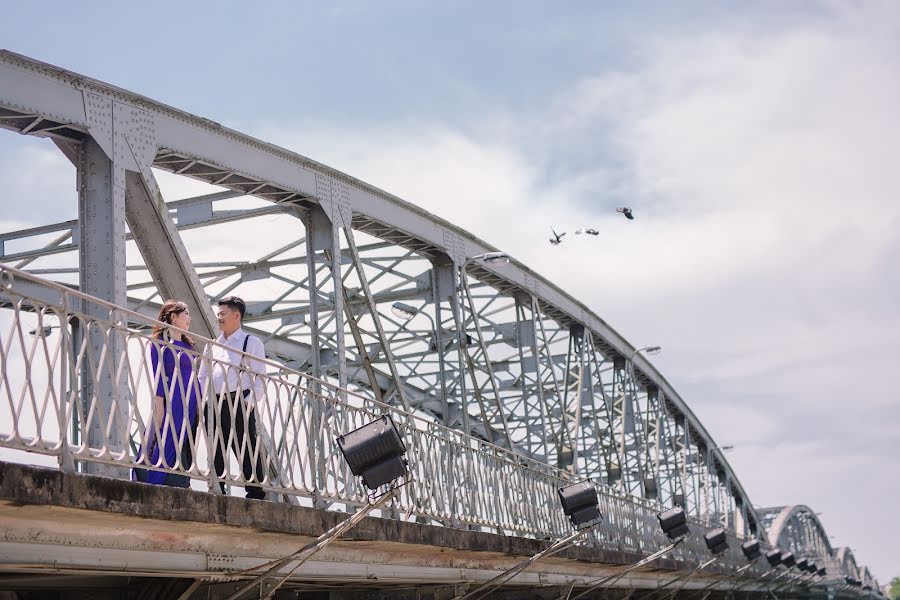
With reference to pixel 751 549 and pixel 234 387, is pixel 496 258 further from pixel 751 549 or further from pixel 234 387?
pixel 751 549

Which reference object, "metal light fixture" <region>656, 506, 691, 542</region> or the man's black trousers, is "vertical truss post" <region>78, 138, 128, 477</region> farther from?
"metal light fixture" <region>656, 506, 691, 542</region>

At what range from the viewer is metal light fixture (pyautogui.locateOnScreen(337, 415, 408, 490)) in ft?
26.4

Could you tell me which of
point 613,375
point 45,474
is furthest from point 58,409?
point 613,375

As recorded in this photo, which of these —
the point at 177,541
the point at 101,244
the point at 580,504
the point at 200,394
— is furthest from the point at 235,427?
the point at 580,504

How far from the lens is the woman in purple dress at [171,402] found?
725 cm

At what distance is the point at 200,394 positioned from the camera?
7719mm

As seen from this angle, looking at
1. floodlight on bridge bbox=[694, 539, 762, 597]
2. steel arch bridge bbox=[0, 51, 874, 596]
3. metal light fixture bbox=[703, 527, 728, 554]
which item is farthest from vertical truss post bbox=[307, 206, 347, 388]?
floodlight on bridge bbox=[694, 539, 762, 597]

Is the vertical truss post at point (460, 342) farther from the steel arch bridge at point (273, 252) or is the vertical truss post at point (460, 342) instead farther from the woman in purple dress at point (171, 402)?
the woman in purple dress at point (171, 402)

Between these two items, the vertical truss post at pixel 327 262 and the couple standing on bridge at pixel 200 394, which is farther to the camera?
the vertical truss post at pixel 327 262

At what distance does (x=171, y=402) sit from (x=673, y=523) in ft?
49.6

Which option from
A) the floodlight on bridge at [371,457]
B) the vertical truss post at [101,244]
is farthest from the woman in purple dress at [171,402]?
the vertical truss post at [101,244]

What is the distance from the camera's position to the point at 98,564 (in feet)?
20.8

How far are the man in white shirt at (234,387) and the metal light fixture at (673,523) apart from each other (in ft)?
43.4

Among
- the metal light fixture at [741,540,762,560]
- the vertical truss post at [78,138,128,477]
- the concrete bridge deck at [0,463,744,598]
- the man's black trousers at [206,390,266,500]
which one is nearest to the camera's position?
the concrete bridge deck at [0,463,744,598]
